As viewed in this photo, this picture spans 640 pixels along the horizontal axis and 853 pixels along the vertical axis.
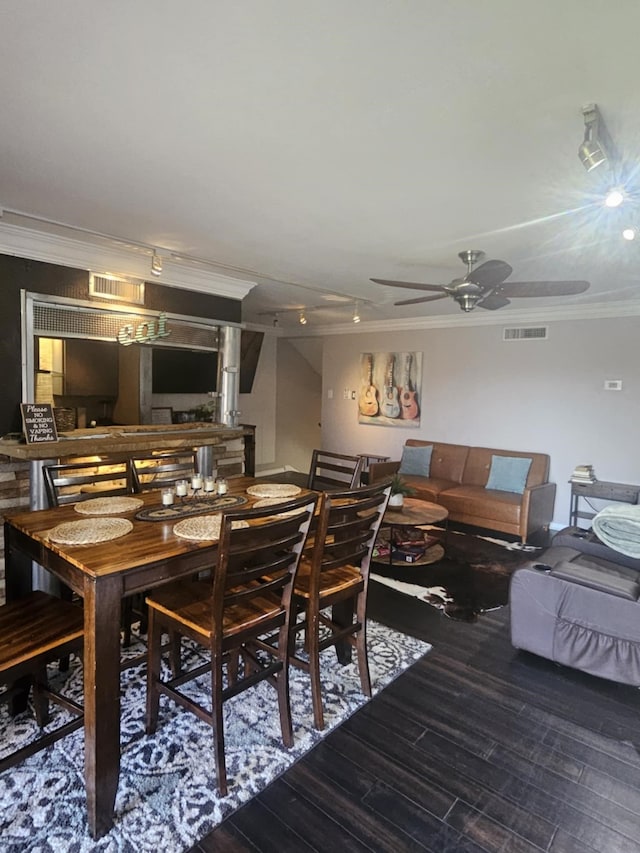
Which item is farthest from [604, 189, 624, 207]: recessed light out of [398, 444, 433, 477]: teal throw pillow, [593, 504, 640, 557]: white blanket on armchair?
[398, 444, 433, 477]: teal throw pillow

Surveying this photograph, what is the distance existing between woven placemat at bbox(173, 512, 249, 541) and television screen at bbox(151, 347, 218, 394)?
2.80m

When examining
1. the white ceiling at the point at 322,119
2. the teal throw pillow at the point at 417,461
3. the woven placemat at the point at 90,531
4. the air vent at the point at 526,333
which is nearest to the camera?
the white ceiling at the point at 322,119

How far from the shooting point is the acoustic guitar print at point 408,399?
21.1 ft

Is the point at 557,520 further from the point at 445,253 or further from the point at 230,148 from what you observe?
the point at 230,148

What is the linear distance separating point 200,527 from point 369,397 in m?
5.07

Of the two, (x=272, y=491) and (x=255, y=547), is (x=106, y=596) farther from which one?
(x=272, y=491)

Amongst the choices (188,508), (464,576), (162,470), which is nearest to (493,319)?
(464,576)

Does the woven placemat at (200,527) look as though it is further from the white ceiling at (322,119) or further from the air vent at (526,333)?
the air vent at (526,333)

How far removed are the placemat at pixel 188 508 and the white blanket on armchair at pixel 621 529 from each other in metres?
2.19

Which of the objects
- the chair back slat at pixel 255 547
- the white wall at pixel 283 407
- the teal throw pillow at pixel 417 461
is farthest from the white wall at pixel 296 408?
the chair back slat at pixel 255 547

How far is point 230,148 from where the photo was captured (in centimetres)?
193

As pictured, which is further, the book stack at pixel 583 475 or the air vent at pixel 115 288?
the book stack at pixel 583 475

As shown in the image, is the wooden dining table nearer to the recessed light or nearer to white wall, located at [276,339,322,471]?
the recessed light

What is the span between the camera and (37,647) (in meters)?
1.70
